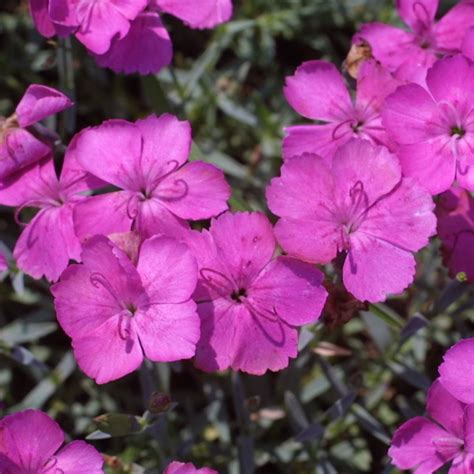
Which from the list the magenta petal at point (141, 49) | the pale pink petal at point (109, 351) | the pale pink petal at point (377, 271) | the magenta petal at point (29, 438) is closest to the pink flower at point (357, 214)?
the pale pink petal at point (377, 271)

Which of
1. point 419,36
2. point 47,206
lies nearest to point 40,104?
point 47,206

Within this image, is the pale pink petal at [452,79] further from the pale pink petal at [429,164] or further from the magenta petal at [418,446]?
the magenta petal at [418,446]

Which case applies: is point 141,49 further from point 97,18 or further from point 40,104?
point 40,104

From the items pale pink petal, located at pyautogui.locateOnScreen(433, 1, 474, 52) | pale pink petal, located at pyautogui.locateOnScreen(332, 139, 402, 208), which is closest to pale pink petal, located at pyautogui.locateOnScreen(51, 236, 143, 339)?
pale pink petal, located at pyautogui.locateOnScreen(332, 139, 402, 208)

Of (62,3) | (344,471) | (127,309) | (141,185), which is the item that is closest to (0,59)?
(62,3)

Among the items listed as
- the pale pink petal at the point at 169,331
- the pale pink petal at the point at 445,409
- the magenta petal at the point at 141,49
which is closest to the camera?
the pale pink petal at the point at 169,331

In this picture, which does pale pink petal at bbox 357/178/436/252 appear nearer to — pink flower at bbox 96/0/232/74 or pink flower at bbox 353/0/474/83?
pink flower at bbox 353/0/474/83
